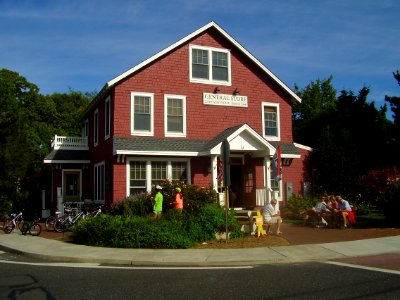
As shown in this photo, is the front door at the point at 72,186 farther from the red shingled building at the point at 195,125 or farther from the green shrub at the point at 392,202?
the green shrub at the point at 392,202

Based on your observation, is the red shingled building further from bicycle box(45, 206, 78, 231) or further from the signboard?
bicycle box(45, 206, 78, 231)

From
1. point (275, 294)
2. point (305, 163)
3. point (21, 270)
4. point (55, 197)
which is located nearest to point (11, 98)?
point (55, 197)

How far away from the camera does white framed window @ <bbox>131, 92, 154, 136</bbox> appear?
2117cm

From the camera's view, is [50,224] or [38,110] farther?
[38,110]

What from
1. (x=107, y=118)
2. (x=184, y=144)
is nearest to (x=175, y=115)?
(x=184, y=144)

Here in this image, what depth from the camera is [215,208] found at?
15.9 metres

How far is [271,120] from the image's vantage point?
24156 mm

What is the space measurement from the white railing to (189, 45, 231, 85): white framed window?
27.4 feet

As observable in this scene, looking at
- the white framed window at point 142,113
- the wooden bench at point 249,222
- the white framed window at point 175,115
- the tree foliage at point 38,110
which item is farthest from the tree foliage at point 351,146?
the tree foliage at point 38,110

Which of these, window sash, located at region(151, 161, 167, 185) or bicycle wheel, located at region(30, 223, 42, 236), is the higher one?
window sash, located at region(151, 161, 167, 185)

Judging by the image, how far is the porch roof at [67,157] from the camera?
24578 millimetres

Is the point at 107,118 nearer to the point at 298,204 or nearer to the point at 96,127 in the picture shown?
the point at 96,127

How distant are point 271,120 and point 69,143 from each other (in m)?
11.4

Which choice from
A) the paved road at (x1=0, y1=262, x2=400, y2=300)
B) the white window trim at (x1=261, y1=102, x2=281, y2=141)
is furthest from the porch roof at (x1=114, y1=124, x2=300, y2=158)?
the paved road at (x1=0, y1=262, x2=400, y2=300)
